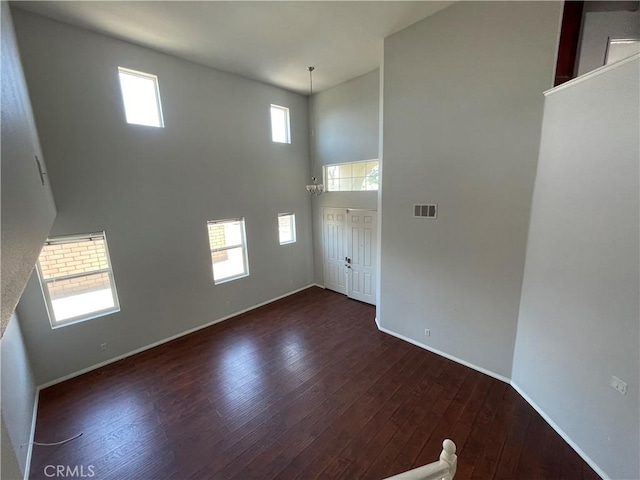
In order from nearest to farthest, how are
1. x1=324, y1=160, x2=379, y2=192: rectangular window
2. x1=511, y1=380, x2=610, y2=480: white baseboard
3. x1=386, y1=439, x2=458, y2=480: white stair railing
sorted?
x1=386, y1=439, x2=458, y2=480: white stair railing
x1=511, y1=380, x2=610, y2=480: white baseboard
x1=324, y1=160, x2=379, y2=192: rectangular window

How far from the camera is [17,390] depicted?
2.46m

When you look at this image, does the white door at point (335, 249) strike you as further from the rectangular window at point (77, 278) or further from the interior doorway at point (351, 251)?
the rectangular window at point (77, 278)

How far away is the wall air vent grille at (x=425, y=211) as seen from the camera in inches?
145

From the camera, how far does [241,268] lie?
552cm

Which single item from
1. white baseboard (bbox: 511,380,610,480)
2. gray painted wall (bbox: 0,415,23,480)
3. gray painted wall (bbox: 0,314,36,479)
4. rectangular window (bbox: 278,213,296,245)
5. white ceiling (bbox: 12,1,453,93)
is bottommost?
white baseboard (bbox: 511,380,610,480)

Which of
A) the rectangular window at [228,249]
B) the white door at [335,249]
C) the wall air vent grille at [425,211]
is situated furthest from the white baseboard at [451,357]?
the rectangular window at [228,249]

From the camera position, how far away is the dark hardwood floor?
2.39 metres

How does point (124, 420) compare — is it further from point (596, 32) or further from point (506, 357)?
point (596, 32)

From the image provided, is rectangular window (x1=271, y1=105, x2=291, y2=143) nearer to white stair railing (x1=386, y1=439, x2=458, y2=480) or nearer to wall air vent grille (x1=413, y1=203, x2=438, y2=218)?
wall air vent grille (x1=413, y1=203, x2=438, y2=218)

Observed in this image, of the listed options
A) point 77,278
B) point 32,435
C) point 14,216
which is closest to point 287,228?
point 77,278

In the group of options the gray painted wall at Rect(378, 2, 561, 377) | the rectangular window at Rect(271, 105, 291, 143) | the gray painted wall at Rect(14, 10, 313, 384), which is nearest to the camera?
the gray painted wall at Rect(378, 2, 561, 377)

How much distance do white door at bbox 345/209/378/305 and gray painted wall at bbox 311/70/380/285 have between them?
0.28 metres

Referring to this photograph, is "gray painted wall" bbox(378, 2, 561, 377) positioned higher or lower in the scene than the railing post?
higher

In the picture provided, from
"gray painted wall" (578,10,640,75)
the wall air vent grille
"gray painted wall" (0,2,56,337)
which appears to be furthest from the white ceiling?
the wall air vent grille
